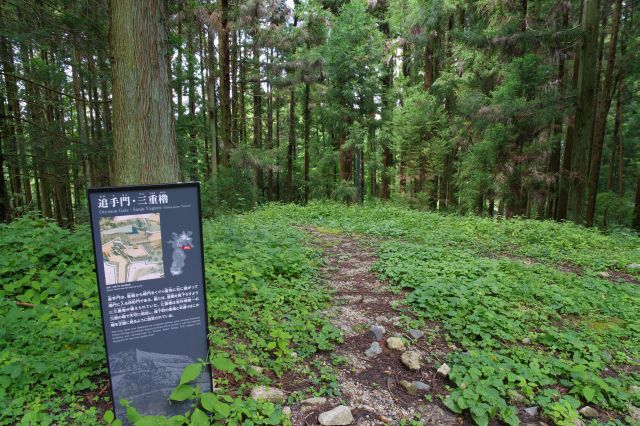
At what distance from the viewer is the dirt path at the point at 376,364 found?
2701 mm

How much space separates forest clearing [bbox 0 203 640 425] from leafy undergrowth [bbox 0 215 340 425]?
0.05ft

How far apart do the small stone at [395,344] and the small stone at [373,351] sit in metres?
0.12

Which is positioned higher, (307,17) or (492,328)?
(307,17)

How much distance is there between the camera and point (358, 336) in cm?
376

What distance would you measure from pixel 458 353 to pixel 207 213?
31.8 ft

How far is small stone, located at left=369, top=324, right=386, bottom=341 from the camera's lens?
148 inches

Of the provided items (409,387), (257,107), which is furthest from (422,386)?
(257,107)

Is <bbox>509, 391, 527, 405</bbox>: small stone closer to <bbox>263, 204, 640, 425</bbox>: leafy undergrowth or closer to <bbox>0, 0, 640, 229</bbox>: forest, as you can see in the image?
<bbox>263, 204, 640, 425</bbox>: leafy undergrowth

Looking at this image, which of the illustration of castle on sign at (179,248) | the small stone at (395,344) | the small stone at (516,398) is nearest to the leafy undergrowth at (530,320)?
the small stone at (516,398)

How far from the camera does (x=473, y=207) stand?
617 inches

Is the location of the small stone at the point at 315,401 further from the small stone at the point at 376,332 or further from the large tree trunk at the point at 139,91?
the large tree trunk at the point at 139,91

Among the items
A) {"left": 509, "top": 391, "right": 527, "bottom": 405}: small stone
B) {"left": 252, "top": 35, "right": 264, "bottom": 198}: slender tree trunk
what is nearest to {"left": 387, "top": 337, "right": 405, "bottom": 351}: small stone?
{"left": 509, "top": 391, "right": 527, "bottom": 405}: small stone

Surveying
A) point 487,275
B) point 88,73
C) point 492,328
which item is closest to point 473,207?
point 487,275

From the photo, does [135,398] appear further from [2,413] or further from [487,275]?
[487,275]
